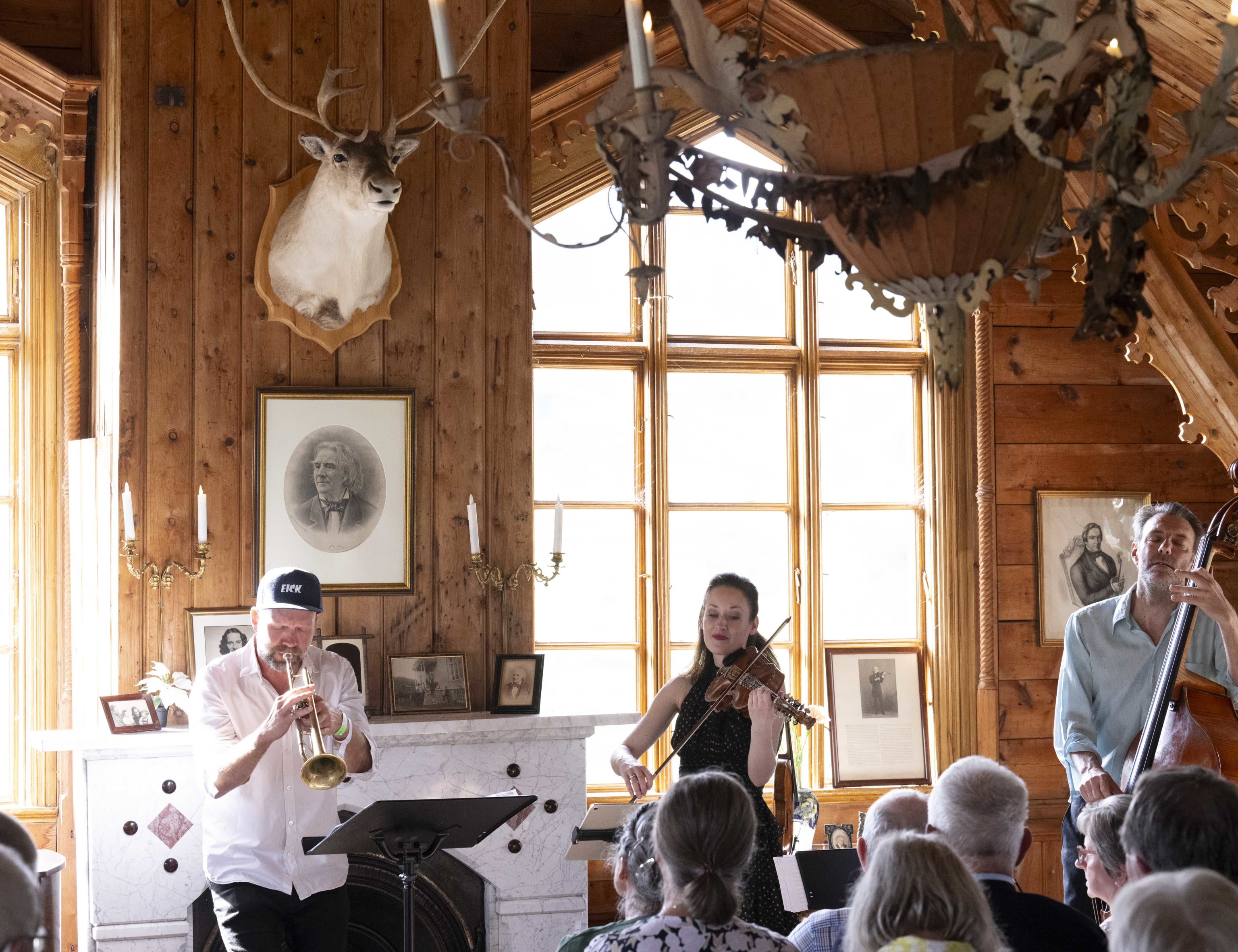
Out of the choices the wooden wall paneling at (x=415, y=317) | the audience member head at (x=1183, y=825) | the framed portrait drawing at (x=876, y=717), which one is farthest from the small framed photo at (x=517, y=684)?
the audience member head at (x=1183, y=825)

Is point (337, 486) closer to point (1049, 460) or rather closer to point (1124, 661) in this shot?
point (1124, 661)

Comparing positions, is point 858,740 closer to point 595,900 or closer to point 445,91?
point 595,900

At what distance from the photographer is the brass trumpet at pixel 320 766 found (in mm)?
3221

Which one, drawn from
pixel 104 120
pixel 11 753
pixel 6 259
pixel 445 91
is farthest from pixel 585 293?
pixel 445 91

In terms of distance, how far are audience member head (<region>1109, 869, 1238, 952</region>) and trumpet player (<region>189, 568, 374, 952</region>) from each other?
2.12 meters

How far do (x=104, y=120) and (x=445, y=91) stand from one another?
3.66m

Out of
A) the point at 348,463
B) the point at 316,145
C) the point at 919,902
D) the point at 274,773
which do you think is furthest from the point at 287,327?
the point at 919,902

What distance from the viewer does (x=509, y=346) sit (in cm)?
448

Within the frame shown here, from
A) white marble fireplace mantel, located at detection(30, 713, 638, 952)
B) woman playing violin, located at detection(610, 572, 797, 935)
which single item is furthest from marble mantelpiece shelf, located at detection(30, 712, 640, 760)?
woman playing violin, located at detection(610, 572, 797, 935)

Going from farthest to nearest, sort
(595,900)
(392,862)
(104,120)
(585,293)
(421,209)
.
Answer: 1. (585,293)
2. (595,900)
3. (104,120)
4. (421,209)
5. (392,862)

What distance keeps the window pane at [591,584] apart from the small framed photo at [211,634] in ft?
4.77

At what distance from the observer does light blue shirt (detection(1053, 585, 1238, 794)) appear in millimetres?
3650

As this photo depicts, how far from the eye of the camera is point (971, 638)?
5.39 m

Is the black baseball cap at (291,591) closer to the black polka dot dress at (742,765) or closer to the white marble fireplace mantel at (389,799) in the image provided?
the white marble fireplace mantel at (389,799)
